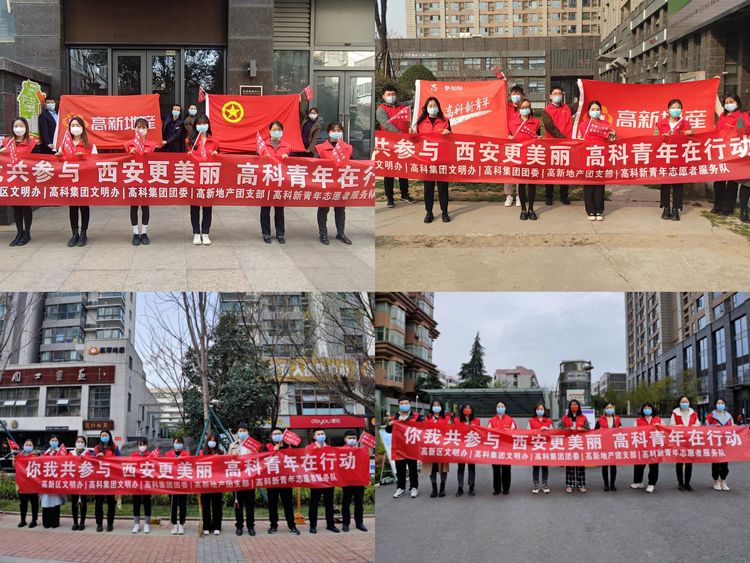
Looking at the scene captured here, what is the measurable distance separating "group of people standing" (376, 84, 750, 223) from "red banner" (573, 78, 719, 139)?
383 millimetres

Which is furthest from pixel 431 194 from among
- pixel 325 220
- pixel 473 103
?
pixel 473 103

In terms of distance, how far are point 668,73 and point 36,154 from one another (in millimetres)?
16268

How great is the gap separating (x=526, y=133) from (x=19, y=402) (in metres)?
21.4

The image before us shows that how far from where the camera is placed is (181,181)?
36.7ft

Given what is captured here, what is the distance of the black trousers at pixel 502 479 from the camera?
10156 millimetres

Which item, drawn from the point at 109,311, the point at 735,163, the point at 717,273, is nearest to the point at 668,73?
A: the point at 735,163

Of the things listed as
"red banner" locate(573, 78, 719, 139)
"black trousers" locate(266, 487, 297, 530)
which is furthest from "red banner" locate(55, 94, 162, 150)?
"red banner" locate(573, 78, 719, 139)

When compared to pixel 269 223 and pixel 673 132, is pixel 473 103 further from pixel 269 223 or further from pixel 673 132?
pixel 269 223

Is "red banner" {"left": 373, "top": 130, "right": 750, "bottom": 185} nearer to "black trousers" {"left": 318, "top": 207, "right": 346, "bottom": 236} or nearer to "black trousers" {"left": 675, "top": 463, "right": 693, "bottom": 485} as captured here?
"black trousers" {"left": 318, "top": 207, "right": 346, "bottom": 236}

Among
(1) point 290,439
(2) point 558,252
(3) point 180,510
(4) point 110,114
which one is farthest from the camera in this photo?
(4) point 110,114

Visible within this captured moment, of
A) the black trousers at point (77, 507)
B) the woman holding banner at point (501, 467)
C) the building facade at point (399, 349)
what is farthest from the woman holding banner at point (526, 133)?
the black trousers at point (77, 507)

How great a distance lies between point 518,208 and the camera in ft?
40.0

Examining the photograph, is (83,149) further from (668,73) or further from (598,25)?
(598,25)

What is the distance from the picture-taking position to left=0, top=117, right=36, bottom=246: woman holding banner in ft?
Answer: 35.4
